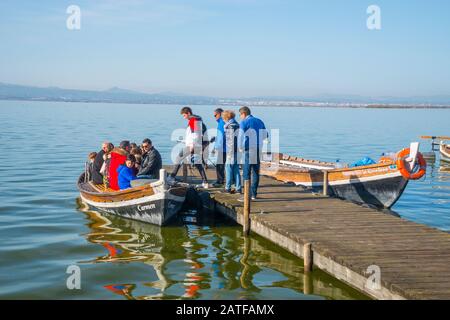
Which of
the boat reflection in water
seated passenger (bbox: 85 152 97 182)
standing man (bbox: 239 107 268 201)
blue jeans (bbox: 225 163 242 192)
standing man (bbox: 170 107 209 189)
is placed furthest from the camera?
seated passenger (bbox: 85 152 97 182)

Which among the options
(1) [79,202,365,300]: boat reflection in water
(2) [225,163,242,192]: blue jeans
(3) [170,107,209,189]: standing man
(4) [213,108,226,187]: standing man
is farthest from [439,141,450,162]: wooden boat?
(3) [170,107,209,189]: standing man

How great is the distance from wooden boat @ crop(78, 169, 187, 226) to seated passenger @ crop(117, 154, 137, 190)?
10.7 inches

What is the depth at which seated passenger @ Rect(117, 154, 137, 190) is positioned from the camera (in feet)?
45.4

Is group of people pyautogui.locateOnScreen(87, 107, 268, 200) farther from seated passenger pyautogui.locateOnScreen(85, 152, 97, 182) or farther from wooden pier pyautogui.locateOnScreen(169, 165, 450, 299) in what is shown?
wooden pier pyautogui.locateOnScreen(169, 165, 450, 299)

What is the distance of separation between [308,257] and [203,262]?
2.42 meters

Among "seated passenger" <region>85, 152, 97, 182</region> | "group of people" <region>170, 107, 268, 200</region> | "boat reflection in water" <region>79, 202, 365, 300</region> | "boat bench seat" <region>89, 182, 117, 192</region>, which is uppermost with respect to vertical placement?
"group of people" <region>170, 107, 268, 200</region>

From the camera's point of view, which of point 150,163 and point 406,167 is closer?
point 150,163

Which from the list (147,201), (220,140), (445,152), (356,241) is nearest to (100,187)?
(147,201)

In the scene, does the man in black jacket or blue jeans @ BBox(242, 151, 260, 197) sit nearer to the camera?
blue jeans @ BBox(242, 151, 260, 197)

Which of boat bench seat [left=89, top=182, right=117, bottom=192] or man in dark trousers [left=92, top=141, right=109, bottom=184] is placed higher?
man in dark trousers [left=92, top=141, right=109, bottom=184]

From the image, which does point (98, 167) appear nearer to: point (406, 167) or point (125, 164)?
point (125, 164)

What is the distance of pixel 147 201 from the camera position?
13273 millimetres

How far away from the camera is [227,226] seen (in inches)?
557
